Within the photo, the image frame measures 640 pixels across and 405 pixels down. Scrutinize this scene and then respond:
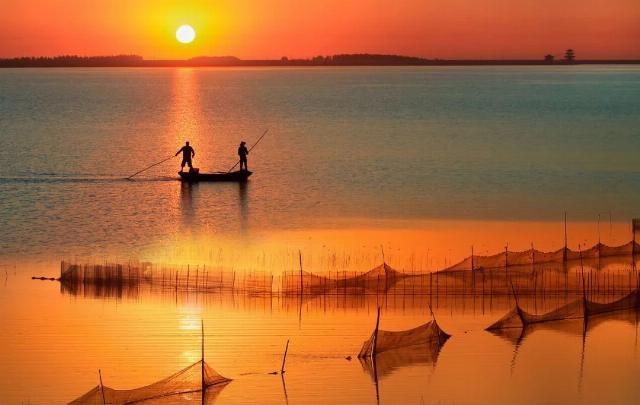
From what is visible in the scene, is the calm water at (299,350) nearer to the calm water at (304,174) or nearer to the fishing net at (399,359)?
the fishing net at (399,359)

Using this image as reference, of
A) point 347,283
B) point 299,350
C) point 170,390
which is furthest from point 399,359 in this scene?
point 347,283

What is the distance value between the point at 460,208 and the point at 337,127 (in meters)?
37.7

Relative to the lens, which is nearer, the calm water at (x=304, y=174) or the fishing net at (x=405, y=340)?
the fishing net at (x=405, y=340)

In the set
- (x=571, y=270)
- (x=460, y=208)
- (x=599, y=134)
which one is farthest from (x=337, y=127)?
(x=571, y=270)

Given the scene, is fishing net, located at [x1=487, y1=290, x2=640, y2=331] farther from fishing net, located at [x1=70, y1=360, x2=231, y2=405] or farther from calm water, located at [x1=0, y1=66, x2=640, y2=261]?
calm water, located at [x1=0, y1=66, x2=640, y2=261]

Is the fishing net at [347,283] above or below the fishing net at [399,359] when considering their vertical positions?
above

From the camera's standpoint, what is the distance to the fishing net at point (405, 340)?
14641 mm

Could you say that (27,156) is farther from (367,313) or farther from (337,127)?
(367,313)

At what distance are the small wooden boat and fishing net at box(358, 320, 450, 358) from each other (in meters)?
19.3

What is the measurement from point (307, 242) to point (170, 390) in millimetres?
11246

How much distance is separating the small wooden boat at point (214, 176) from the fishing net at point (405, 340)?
19.3m

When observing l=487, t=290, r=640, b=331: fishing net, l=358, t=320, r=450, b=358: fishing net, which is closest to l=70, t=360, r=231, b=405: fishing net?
l=358, t=320, r=450, b=358: fishing net

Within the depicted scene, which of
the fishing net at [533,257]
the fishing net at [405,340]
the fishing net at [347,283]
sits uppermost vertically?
the fishing net at [533,257]

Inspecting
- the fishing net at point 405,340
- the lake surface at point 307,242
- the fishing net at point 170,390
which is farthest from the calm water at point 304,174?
the fishing net at point 170,390
